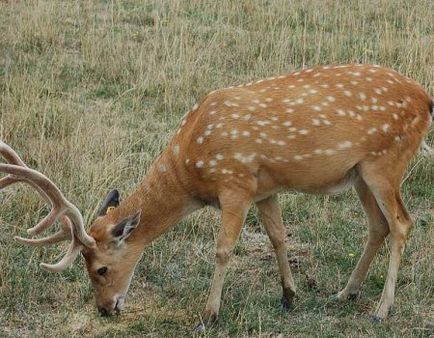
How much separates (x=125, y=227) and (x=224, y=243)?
2.14 feet

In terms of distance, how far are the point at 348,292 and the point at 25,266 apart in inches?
89.4

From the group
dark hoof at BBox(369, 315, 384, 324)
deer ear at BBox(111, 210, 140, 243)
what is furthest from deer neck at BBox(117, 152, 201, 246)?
dark hoof at BBox(369, 315, 384, 324)

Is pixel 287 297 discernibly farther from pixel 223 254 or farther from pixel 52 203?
pixel 52 203

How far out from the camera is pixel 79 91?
10.1 metres

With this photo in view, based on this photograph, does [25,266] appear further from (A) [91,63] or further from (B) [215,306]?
(A) [91,63]

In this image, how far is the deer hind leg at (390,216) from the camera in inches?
239

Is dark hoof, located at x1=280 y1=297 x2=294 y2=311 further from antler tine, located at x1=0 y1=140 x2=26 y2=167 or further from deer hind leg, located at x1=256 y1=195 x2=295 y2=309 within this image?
antler tine, located at x1=0 y1=140 x2=26 y2=167

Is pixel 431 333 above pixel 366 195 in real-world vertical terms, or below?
below

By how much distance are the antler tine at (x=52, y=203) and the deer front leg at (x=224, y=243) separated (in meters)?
0.89

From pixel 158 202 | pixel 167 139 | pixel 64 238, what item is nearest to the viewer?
pixel 64 238

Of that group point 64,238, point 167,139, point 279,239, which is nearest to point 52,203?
point 64,238

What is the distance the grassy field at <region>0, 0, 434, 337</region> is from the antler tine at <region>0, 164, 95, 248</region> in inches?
29.4

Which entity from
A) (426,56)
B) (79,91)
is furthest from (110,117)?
(426,56)

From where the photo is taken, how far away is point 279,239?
6.44 m
